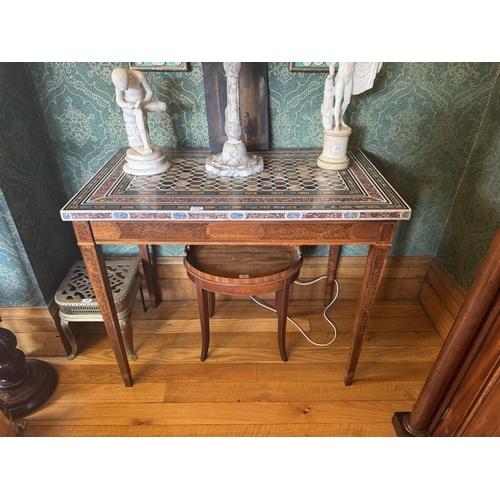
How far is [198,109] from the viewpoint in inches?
55.7

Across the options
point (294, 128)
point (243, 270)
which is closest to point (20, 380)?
point (243, 270)

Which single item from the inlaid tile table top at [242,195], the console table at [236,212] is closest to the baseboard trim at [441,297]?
the console table at [236,212]

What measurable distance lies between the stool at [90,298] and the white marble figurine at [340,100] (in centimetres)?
92

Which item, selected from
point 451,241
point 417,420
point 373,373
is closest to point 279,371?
point 373,373

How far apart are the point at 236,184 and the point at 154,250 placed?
73 cm

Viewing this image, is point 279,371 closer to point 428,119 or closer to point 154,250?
point 154,250

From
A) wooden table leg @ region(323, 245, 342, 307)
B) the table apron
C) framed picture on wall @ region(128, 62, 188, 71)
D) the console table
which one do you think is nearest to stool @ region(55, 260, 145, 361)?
the console table

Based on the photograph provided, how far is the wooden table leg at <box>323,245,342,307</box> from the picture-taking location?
5.57ft

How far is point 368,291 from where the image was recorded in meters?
1.21

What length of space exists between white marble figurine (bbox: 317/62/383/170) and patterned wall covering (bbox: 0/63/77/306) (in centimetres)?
109

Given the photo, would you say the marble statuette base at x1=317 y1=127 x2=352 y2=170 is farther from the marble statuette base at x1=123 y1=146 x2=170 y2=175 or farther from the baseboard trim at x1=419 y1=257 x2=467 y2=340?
the baseboard trim at x1=419 y1=257 x2=467 y2=340

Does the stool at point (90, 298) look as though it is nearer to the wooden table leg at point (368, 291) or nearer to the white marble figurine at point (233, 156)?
the white marble figurine at point (233, 156)

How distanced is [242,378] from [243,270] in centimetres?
51

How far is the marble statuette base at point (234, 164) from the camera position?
1.23 meters
